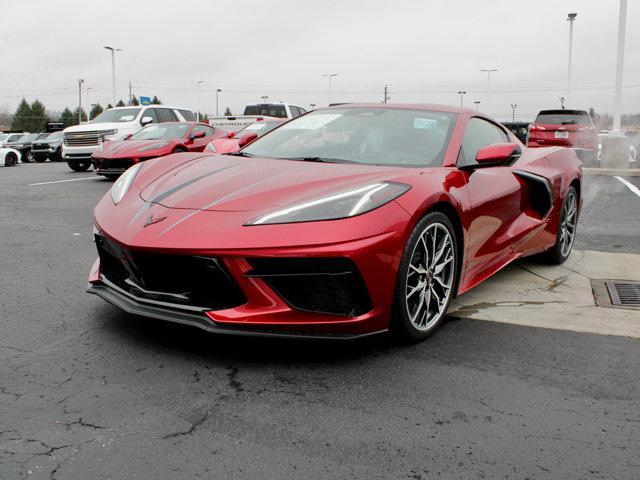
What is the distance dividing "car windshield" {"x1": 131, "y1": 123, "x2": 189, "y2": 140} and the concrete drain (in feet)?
33.9

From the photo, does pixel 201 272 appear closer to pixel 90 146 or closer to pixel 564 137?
pixel 90 146

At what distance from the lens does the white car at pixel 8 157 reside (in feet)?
71.3

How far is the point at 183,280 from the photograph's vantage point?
2.94m

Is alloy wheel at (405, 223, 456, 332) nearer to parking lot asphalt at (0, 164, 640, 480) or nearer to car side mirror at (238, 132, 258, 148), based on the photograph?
parking lot asphalt at (0, 164, 640, 480)

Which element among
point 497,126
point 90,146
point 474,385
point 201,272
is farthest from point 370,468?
point 90,146

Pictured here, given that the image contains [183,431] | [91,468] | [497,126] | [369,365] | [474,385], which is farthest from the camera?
[497,126]

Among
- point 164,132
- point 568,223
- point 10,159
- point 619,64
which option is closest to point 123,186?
point 568,223

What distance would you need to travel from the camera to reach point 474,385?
2834 mm

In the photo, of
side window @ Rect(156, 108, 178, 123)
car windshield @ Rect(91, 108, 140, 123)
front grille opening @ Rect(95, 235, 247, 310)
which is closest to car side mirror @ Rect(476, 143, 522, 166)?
front grille opening @ Rect(95, 235, 247, 310)

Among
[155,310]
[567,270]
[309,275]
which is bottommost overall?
[567,270]

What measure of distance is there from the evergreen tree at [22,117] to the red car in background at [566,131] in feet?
329

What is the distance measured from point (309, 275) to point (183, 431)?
0.86m

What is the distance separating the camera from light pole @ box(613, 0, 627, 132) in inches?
696

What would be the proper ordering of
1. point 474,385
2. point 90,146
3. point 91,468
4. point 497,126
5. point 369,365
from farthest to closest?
point 90,146 → point 497,126 → point 369,365 → point 474,385 → point 91,468
